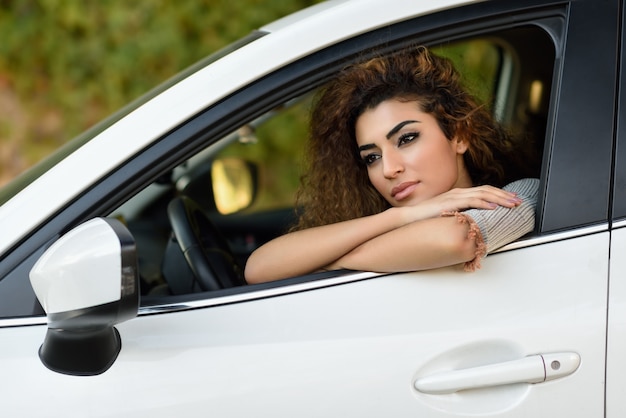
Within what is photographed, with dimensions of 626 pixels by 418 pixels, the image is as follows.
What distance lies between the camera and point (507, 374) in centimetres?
152

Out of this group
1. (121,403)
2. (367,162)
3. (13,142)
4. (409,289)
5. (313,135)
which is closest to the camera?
(121,403)

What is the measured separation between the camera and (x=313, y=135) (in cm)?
217

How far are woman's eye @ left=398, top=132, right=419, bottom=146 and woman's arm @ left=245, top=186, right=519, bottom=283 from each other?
234mm

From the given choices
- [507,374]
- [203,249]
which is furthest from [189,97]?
[507,374]

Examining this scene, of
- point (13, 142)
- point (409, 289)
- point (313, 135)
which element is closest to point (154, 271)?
point (313, 135)

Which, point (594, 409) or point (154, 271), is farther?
point (154, 271)

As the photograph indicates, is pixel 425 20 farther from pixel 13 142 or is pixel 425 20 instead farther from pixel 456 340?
pixel 13 142

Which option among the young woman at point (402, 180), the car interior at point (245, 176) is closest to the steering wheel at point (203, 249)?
the car interior at point (245, 176)

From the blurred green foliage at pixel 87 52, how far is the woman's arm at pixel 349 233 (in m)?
3.64

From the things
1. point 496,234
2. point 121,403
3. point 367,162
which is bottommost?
point 121,403

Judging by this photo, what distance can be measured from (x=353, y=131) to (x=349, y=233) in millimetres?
425

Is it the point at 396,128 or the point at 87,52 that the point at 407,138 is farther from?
the point at 87,52

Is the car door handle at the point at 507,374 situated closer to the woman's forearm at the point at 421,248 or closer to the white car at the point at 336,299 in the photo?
the white car at the point at 336,299

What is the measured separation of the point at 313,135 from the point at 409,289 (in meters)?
0.69
